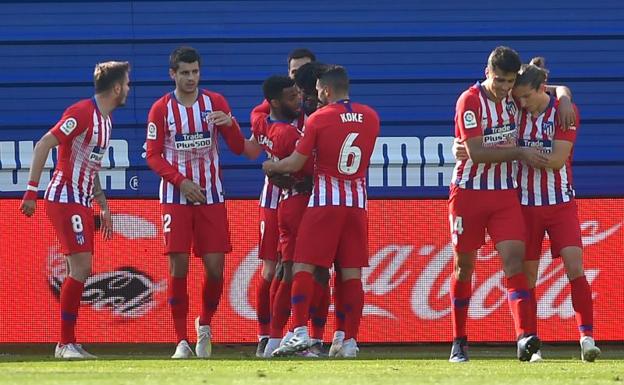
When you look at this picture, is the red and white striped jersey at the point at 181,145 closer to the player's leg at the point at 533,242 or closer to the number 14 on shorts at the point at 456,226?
the number 14 on shorts at the point at 456,226

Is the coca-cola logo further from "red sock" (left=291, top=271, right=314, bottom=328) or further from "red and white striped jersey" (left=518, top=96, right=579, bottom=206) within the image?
"red and white striped jersey" (left=518, top=96, right=579, bottom=206)

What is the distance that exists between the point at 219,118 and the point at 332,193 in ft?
2.75

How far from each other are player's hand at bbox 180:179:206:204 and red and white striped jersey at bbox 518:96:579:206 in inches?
71.1

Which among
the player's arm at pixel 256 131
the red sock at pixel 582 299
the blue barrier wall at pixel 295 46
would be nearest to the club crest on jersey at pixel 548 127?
the red sock at pixel 582 299

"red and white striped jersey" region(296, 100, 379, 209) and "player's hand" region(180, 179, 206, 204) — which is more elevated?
"red and white striped jersey" region(296, 100, 379, 209)

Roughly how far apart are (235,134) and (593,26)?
3819 millimetres

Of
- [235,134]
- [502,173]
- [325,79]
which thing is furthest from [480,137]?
[235,134]

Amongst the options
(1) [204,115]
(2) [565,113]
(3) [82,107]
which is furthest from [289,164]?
(2) [565,113]

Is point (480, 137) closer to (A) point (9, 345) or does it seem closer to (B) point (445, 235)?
(B) point (445, 235)

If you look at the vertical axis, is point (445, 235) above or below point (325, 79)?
below

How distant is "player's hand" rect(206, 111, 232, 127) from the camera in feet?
28.7

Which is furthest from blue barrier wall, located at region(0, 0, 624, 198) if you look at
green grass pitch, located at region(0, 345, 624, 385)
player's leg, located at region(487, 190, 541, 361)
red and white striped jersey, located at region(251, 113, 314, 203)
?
player's leg, located at region(487, 190, 541, 361)

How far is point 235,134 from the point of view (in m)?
8.91

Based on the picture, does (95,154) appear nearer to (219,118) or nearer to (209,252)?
(219,118)
